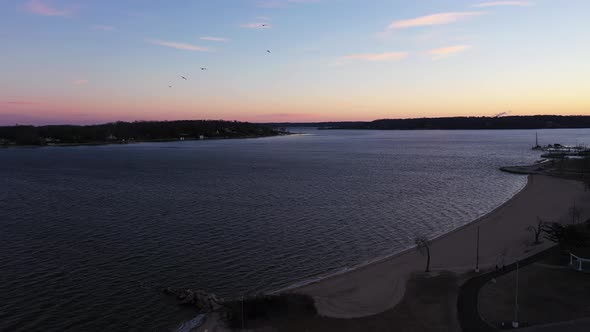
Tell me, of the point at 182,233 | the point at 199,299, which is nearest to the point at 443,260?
the point at 199,299

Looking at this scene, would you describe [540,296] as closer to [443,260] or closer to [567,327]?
[567,327]

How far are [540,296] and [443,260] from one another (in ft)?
22.3

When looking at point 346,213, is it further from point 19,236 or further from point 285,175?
point 285,175

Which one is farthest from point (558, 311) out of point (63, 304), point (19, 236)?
point (19, 236)

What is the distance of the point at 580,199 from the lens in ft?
146

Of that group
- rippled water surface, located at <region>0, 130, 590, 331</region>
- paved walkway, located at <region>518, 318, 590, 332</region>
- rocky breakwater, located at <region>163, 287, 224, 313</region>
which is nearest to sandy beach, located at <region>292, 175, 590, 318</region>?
rippled water surface, located at <region>0, 130, 590, 331</region>

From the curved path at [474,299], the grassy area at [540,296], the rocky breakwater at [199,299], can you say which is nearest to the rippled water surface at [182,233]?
the rocky breakwater at [199,299]

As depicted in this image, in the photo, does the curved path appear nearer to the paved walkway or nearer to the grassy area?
the grassy area

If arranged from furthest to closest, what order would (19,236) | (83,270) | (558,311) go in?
(19,236) < (83,270) < (558,311)

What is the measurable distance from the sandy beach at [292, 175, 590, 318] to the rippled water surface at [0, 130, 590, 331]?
199 cm

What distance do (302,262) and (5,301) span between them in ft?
49.0

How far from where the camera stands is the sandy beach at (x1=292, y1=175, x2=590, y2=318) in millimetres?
19484

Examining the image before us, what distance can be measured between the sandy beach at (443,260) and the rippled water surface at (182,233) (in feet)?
6.53

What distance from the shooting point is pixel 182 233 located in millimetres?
31953
